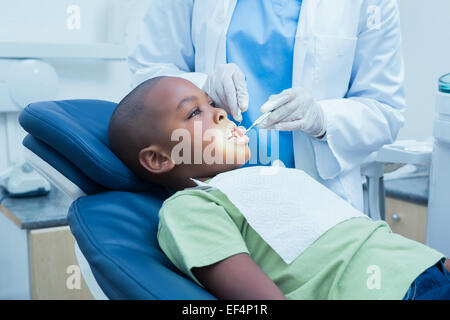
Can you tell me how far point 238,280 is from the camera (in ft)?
2.57

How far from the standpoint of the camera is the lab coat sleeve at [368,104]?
1182mm

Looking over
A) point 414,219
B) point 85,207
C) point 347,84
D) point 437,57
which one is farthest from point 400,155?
point 85,207

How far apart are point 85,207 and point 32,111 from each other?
0.25m

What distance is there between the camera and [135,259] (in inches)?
32.1

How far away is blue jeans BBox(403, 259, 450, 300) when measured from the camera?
827 millimetres

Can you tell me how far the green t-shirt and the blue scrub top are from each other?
32 centimetres

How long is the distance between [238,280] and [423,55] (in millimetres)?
1745

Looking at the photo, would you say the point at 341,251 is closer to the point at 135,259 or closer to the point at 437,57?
the point at 135,259

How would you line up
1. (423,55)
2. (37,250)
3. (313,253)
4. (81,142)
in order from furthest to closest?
(423,55) → (37,250) → (81,142) → (313,253)

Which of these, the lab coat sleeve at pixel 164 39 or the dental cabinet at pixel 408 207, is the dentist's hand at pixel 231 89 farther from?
the dental cabinet at pixel 408 207

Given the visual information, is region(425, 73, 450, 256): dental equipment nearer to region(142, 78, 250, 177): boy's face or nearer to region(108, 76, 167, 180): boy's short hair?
region(142, 78, 250, 177): boy's face

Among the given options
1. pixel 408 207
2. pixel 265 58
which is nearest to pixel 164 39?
pixel 265 58

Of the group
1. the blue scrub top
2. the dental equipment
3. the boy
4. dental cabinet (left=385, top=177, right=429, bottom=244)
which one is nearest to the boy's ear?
the boy

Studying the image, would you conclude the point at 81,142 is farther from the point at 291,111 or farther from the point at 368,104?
the point at 368,104
